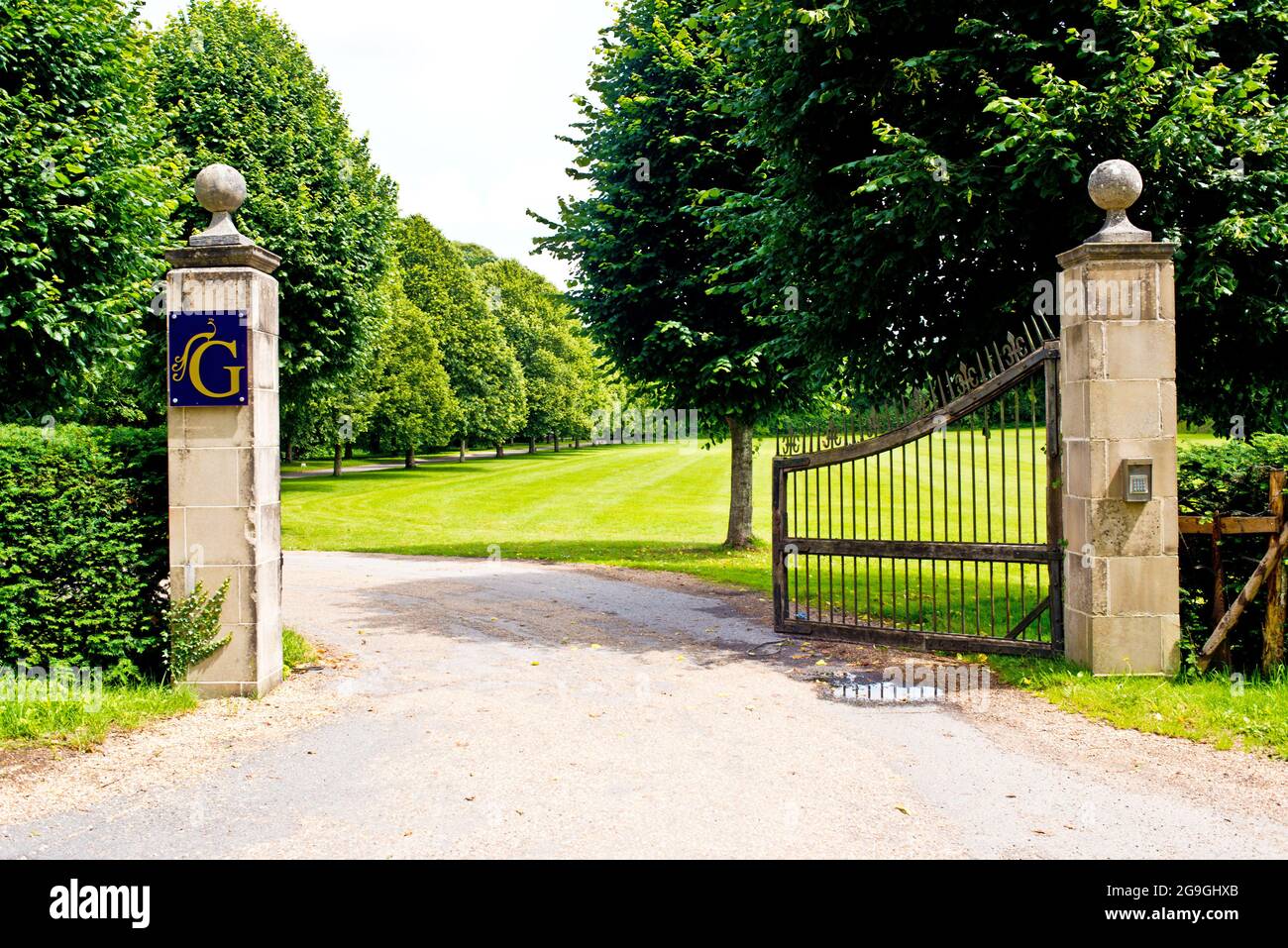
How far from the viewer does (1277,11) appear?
30.3ft

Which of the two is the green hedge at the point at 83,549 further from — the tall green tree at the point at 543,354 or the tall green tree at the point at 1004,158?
the tall green tree at the point at 543,354

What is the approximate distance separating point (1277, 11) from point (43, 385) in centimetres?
1526

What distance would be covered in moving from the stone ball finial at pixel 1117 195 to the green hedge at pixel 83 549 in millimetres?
8202

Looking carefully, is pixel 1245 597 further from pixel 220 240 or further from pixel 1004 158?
pixel 220 240

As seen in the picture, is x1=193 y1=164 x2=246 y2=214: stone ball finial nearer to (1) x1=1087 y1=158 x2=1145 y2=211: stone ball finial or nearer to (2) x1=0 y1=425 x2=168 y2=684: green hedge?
(2) x1=0 y1=425 x2=168 y2=684: green hedge

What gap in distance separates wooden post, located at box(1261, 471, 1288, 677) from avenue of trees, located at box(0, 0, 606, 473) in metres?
12.5

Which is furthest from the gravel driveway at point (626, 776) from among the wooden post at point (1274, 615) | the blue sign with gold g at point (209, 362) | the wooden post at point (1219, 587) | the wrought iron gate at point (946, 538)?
the blue sign with gold g at point (209, 362)

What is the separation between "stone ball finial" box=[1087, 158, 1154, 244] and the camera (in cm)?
745

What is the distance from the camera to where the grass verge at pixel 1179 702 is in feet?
19.7

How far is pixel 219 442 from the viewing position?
23.9 ft

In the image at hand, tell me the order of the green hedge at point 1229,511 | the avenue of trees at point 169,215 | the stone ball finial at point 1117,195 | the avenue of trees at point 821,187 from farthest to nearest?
the avenue of trees at point 169,215, the avenue of trees at point 821,187, the stone ball finial at point 1117,195, the green hedge at point 1229,511

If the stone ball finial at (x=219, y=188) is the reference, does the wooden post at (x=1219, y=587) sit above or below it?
below

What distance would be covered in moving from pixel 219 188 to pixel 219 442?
2.13 metres
